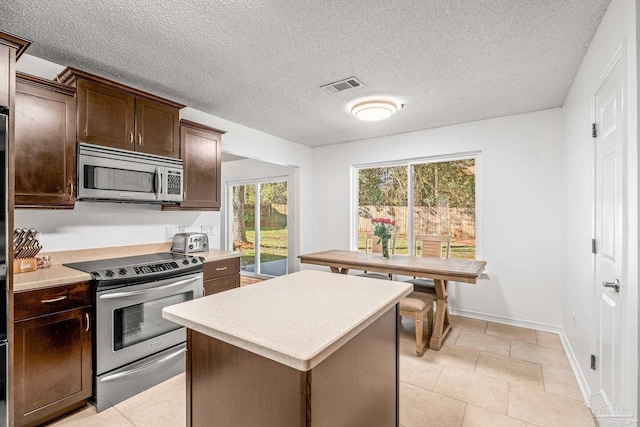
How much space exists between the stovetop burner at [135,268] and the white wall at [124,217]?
0.78 feet

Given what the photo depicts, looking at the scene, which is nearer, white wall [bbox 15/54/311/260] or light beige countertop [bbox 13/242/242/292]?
light beige countertop [bbox 13/242/242/292]

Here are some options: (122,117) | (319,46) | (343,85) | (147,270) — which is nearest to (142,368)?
(147,270)

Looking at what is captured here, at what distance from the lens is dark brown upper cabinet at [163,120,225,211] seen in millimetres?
3047

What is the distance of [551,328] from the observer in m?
3.38

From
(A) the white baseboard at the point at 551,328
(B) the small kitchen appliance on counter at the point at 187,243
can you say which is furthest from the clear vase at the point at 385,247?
(B) the small kitchen appliance on counter at the point at 187,243

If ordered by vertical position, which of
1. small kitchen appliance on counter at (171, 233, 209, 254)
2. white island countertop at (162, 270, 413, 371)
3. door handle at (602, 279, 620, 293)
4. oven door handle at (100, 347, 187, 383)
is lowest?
oven door handle at (100, 347, 187, 383)

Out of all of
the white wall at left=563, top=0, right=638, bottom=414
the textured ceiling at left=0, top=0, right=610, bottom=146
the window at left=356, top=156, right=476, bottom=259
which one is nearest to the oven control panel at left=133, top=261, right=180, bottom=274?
the textured ceiling at left=0, top=0, right=610, bottom=146

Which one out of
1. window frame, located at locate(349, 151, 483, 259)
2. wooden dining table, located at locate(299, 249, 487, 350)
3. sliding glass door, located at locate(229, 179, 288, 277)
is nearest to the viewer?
wooden dining table, located at locate(299, 249, 487, 350)

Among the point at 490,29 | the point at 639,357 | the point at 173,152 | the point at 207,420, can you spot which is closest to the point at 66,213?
the point at 173,152

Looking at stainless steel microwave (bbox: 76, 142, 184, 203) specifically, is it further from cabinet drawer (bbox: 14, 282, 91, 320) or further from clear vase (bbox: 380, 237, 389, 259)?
clear vase (bbox: 380, 237, 389, 259)

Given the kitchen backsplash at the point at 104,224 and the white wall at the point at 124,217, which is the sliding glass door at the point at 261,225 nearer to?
the white wall at the point at 124,217

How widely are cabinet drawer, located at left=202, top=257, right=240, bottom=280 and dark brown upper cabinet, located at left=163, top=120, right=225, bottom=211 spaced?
63cm

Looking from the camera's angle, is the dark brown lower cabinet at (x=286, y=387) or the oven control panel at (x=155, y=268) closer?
the dark brown lower cabinet at (x=286, y=387)

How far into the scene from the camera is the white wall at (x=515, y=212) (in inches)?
133
